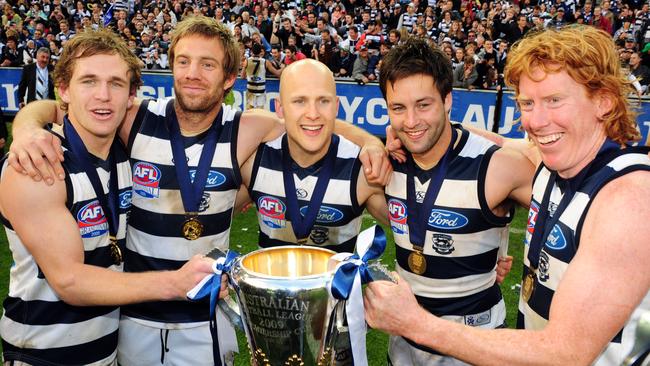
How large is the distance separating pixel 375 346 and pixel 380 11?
14938mm

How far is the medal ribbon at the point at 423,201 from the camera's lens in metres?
2.75

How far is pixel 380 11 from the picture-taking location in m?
17.8

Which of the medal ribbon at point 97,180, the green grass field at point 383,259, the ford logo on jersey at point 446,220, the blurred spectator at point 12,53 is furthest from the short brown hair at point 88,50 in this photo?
the blurred spectator at point 12,53

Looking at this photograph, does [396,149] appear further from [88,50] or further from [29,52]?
[29,52]

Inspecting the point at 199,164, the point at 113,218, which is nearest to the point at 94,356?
the point at 113,218

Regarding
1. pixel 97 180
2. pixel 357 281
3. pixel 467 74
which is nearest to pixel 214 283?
pixel 357 281

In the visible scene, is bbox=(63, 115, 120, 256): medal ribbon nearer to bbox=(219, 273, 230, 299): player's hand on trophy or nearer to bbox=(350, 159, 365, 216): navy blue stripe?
bbox=(219, 273, 230, 299): player's hand on trophy

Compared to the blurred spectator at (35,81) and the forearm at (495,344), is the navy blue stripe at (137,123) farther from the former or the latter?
the blurred spectator at (35,81)

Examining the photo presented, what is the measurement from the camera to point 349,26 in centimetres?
1598

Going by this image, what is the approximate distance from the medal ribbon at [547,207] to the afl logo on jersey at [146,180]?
179cm

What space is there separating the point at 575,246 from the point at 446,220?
90cm

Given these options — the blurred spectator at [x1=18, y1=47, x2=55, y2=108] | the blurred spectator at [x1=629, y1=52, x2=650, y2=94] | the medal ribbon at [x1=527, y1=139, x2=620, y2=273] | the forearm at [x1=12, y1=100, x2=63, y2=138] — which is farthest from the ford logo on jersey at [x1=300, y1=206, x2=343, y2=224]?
the blurred spectator at [x1=629, y1=52, x2=650, y2=94]

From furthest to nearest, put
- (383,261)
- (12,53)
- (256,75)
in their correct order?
(12,53) < (256,75) < (383,261)

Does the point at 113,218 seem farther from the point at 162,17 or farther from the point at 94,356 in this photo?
the point at 162,17
